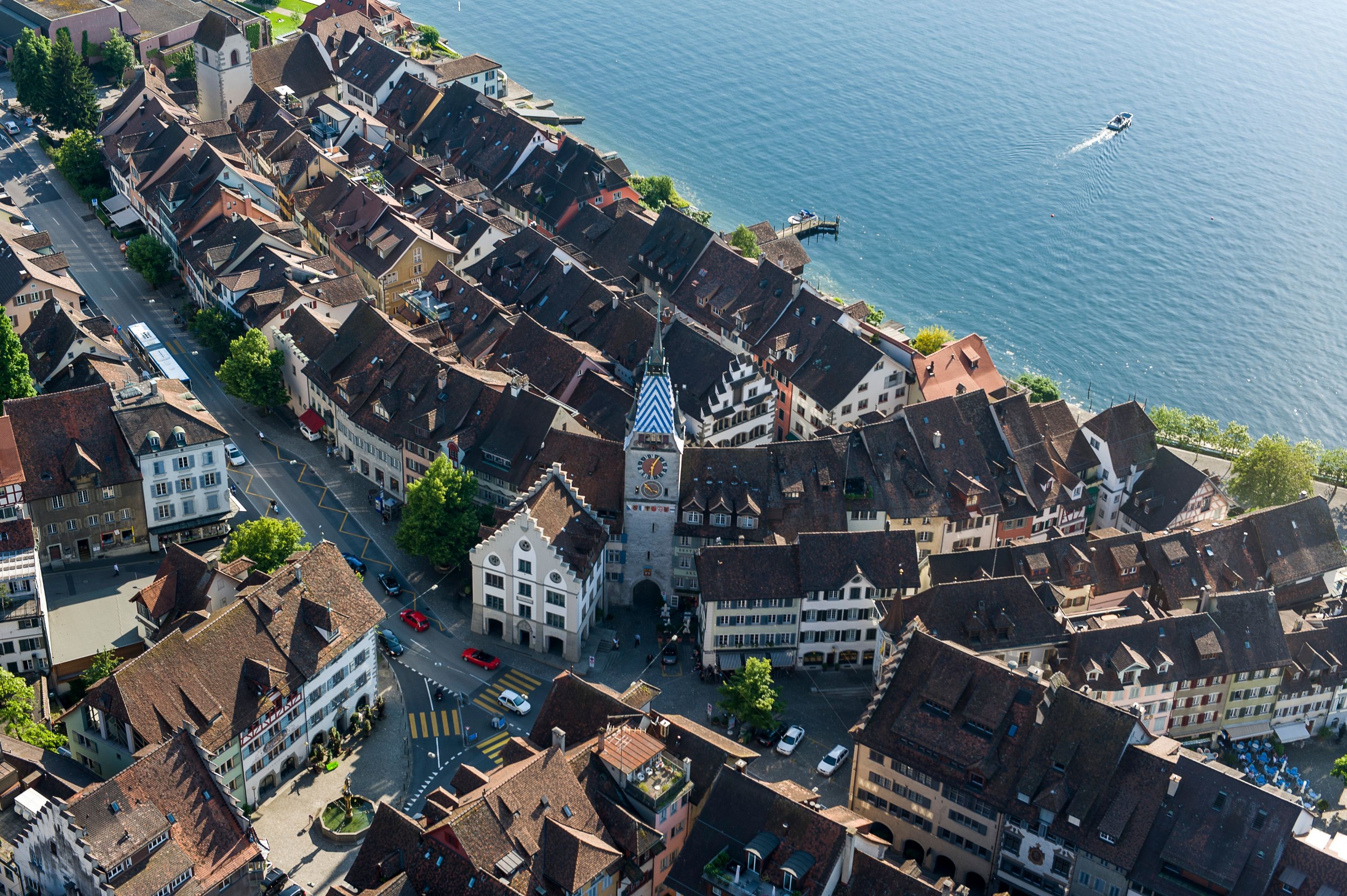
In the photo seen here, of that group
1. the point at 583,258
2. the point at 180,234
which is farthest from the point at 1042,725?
the point at 180,234

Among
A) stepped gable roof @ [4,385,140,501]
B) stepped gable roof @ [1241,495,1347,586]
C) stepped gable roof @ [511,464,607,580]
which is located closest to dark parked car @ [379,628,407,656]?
stepped gable roof @ [511,464,607,580]

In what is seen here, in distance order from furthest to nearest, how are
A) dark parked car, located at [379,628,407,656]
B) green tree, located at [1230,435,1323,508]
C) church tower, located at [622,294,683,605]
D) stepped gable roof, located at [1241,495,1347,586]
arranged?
green tree, located at [1230,435,1323,508]
stepped gable roof, located at [1241,495,1347,586]
church tower, located at [622,294,683,605]
dark parked car, located at [379,628,407,656]

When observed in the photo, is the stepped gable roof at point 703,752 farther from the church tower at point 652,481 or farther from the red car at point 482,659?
the church tower at point 652,481

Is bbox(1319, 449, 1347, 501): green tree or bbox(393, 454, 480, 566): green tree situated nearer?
bbox(393, 454, 480, 566): green tree

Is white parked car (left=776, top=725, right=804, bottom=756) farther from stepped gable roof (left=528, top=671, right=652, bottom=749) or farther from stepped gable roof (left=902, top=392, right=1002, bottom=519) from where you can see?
stepped gable roof (left=902, top=392, right=1002, bottom=519)

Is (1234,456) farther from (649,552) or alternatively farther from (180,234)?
(180,234)

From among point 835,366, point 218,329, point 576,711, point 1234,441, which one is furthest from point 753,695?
point 218,329
